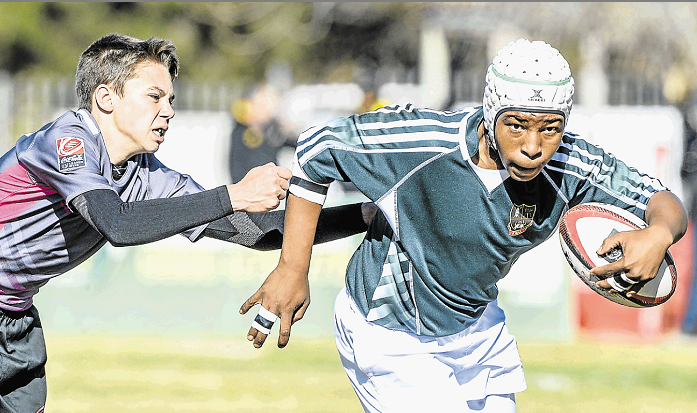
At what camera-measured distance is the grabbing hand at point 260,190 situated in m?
3.86

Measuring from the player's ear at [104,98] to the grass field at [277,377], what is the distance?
370 cm

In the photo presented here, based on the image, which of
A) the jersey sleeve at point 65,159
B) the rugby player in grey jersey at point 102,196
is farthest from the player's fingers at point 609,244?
the jersey sleeve at point 65,159

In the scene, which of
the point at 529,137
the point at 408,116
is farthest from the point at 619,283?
the point at 408,116

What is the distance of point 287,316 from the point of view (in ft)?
13.1

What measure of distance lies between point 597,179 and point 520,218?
1.18 feet

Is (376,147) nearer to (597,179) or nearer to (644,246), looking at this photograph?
(597,179)

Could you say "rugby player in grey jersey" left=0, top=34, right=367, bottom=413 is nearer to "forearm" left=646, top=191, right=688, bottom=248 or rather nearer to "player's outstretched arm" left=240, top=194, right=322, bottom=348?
"player's outstretched arm" left=240, top=194, right=322, bottom=348

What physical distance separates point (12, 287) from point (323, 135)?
158cm

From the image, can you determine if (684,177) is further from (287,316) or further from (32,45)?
(32,45)

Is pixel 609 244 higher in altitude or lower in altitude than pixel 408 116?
lower

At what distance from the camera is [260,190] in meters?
3.90

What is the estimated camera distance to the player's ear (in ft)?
13.7

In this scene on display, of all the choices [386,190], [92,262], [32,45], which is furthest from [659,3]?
[32,45]

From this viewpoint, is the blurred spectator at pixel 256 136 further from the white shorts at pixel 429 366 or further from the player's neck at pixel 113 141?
the white shorts at pixel 429 366
